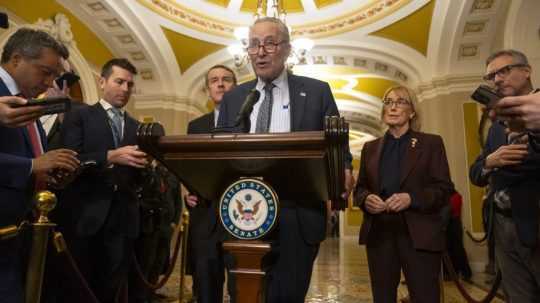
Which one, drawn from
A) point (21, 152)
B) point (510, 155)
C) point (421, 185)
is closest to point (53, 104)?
point (21, 152)

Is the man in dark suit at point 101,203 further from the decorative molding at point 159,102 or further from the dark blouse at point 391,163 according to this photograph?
the decorative molding at point 159,102

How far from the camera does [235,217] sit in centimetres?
112

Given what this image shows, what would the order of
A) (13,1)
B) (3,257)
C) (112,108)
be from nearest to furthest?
(3,257) < (112,108) < (13,1)

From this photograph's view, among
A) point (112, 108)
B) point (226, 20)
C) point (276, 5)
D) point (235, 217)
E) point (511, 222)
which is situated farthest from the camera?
point (226, 20)

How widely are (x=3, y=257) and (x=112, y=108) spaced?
3.73 feet

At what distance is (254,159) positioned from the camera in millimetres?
1094

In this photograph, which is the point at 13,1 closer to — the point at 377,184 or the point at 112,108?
the point at 112,108

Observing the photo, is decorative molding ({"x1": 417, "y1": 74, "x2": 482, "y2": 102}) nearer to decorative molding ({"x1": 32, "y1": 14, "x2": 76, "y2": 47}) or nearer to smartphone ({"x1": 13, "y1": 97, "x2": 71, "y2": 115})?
decorative molding ({"x1": 32, "y1": 14, "x2": 76, "y2": 47})

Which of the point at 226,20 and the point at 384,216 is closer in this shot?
the point at 384,216

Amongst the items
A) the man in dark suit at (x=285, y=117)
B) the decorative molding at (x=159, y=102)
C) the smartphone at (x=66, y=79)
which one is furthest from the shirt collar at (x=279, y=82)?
the decorative molding at (x=159, y=102)

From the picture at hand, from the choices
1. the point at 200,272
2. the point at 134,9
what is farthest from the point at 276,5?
the point at 200,272

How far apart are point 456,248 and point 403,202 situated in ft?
13.6

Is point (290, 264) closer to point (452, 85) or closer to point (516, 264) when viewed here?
point (516, 264)

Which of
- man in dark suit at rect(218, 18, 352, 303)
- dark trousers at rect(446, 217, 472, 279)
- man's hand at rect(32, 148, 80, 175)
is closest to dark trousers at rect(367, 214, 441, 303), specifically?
man in dark suit at rect(218, 18, 352, 303)
